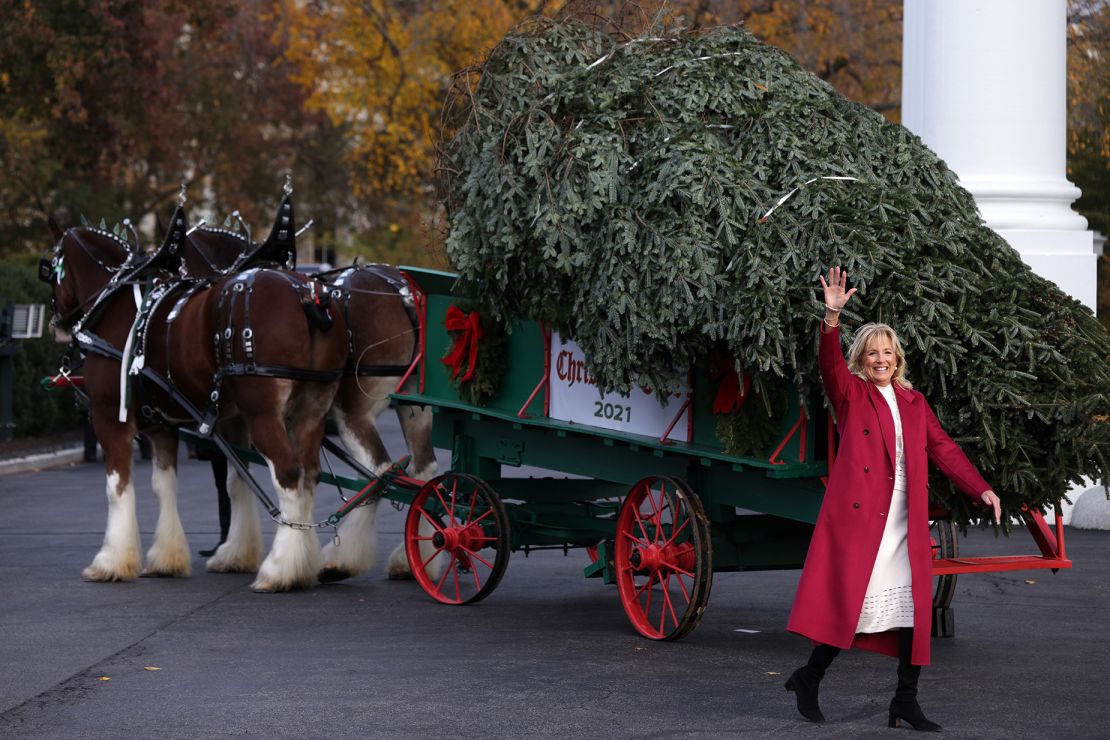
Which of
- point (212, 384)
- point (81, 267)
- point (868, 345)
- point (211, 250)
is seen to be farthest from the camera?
point (211, 250)

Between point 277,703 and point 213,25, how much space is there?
1844 cm

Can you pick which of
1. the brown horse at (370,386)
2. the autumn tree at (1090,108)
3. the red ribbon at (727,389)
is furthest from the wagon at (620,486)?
the autumn tree at (1090,108)

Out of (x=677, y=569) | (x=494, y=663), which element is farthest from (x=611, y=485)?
(x=494, y=663)

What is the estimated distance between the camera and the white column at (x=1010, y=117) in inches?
531

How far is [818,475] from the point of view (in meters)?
7.35

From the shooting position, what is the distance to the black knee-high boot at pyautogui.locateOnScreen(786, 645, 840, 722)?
21.8 ft

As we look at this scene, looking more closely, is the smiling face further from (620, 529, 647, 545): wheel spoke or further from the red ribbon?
(620, 529, 647, 545): wheel spoke

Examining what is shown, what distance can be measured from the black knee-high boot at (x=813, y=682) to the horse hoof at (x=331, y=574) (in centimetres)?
450

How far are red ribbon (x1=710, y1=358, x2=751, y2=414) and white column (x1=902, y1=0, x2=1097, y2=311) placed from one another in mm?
6364

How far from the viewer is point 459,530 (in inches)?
372

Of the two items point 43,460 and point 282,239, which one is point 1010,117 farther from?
point 43,460

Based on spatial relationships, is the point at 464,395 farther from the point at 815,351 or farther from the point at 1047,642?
the point at 1047,642

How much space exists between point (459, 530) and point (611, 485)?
1153 millimetres

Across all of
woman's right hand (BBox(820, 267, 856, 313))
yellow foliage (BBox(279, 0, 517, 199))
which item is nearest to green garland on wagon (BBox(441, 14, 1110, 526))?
woman's right hand (BBox(820, 267, 856, 313))
